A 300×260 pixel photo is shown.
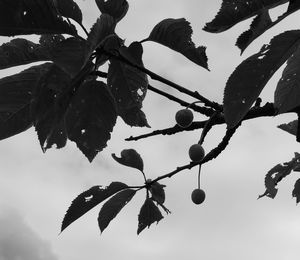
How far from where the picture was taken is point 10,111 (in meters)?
2.06

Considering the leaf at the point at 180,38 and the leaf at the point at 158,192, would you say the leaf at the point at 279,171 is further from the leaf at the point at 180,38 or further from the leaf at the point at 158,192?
the leaf at the point at 180,38

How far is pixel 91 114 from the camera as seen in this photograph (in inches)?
79.5

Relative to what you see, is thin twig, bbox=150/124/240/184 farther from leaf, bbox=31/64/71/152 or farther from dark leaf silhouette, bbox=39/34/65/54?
dark leaf silhouette, bbox=39/34/65/54

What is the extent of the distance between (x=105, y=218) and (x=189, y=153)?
0.68 meters

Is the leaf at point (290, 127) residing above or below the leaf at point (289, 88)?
above

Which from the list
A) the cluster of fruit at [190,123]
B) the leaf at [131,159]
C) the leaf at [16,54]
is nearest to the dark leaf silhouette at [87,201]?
the leaf at [131,159]

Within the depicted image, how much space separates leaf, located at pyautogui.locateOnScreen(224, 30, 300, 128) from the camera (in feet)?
Result: 5.31

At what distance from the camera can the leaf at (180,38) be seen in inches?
67.3

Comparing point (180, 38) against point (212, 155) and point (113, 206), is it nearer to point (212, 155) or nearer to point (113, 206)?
point (212, 155)

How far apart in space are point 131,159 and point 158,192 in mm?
358

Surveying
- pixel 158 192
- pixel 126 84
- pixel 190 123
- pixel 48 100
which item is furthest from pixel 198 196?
pixel 48 100

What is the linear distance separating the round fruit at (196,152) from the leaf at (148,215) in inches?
23.9

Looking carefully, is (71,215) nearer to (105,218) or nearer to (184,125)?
(105,218)

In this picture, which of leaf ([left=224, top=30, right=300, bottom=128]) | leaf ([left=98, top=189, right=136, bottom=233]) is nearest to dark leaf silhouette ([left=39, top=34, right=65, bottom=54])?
leaf ([left=224, top=30, right=300, bottom=128])
